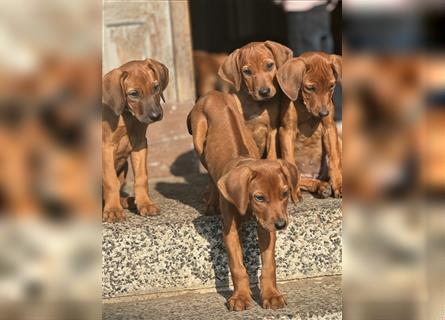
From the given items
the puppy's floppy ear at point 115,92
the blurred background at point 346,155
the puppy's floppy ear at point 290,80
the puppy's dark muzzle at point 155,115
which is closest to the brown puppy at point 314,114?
the puppy's floppy ear at point 290,80

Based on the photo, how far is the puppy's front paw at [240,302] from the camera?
11.2ft

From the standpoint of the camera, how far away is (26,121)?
3.97 ft

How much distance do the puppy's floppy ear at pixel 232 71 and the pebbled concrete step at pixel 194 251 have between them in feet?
2.56

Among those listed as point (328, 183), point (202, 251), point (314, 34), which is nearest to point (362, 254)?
point (202, 251)

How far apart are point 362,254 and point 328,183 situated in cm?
323

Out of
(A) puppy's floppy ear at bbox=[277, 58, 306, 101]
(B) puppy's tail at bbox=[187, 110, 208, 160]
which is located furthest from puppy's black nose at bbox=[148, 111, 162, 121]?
(A) puppy's floppy ear at bbox=[277, 58, 306, 101]

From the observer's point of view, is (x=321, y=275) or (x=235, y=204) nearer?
(x=235, y=204)

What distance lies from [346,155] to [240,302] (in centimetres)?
236

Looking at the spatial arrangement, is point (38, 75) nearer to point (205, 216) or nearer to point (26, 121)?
point (26, 121)

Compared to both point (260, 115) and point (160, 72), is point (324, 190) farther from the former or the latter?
point (160, 72)

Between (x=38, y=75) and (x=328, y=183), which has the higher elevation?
(x=38, y=75)

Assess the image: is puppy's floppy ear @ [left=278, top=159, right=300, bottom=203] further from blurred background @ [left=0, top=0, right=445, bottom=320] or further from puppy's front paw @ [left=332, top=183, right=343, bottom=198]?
blurred background @ [left=0, top=0, right=445, bottom=320]

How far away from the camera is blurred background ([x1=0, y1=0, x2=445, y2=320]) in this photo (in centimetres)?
107

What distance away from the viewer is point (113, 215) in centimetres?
391
